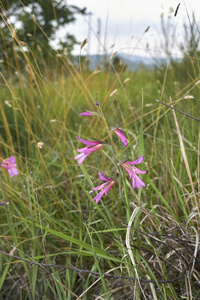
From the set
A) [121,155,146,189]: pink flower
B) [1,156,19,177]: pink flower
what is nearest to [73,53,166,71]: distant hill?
[1,156,19,177]: pink flower

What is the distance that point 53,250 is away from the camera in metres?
1.54

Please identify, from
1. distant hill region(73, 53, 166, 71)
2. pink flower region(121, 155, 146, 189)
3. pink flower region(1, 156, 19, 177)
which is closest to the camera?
pink flower region(121, 155, 146, 189)

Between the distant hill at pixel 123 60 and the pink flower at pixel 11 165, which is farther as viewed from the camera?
the distant hill at pixel 123 60

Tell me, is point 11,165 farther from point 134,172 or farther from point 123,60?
point 123,60

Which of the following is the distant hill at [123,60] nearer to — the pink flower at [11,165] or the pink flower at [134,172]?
the pink flower at [11,165]

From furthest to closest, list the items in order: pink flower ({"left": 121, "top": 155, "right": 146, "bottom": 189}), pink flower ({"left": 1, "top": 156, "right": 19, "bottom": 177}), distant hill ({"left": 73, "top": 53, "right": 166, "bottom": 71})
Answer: distant hill ({"left": 73, "top": 53, "right": 166, "bottom": 71}) < pink flower ({"left": 1, "top": 156, "right": 19, "bottom": 177}) < pink flower ({"left": 121, "top": 155, "right": 146, "bottom": 189})

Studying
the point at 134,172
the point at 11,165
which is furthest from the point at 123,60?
the point at 134,172

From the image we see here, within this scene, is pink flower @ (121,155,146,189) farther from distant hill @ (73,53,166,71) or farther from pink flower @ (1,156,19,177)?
distant hill @ (73,53,166,71)

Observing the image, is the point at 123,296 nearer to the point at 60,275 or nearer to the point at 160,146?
the point at 60,275

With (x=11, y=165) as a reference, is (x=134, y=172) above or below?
above

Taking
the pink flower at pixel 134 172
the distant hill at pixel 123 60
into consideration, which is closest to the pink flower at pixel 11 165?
the pink flower at pixel 134 172

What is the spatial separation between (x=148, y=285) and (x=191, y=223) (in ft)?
1.18

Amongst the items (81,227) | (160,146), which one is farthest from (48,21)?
(81,227)

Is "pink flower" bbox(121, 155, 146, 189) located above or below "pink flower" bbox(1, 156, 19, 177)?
above
